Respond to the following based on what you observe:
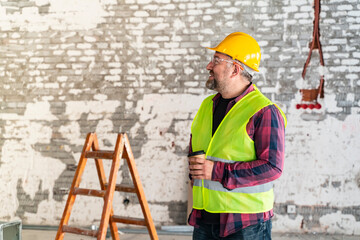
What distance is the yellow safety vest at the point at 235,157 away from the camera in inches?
66.2

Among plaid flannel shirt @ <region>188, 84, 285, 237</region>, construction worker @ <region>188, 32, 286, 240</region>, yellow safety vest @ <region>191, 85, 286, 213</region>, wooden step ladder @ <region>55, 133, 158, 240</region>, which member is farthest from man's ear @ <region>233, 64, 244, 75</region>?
wooden step ladder @ <region>55, 133, 158, 240</region>

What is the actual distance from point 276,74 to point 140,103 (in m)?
1.61

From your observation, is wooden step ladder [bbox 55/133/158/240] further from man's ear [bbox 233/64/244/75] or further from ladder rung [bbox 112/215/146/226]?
man's ear [bbox 233/64/244/75]

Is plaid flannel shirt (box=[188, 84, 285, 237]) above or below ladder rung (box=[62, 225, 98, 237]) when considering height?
above

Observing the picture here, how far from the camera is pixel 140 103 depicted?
4488 mm

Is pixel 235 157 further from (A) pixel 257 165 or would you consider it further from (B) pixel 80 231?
(B) pixel 80 231

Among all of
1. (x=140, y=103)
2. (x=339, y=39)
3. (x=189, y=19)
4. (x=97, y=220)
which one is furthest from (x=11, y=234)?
(x=339, y=39)

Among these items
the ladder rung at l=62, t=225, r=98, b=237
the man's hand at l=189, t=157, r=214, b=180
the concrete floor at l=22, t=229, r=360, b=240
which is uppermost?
the man's hand at l=189, t=157, r=214, b=180

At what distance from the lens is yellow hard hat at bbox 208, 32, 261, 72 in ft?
6.17

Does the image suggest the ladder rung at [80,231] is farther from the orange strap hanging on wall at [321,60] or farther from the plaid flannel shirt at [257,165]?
the orange strap hanging on wall at [321,60]

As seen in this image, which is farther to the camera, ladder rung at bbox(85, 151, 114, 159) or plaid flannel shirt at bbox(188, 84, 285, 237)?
ladder rung at bbox(85, 151, 114, 159)

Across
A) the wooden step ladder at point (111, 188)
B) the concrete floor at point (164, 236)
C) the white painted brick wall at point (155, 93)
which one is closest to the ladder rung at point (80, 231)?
the wooden step ladder at point (111, 188)

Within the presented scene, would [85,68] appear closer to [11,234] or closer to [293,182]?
[11,234]

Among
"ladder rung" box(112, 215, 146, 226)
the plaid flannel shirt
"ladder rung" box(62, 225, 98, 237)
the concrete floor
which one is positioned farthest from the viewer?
the concrete floor
